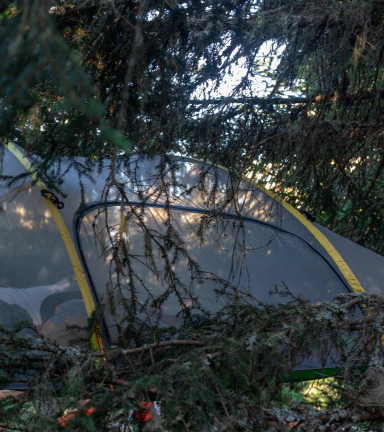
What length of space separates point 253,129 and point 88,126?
1673mm

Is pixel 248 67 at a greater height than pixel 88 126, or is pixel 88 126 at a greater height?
pixel 248 67

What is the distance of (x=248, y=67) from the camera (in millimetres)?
3109

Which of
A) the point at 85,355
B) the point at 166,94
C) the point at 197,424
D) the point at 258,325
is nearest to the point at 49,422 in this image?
the point at 197,424

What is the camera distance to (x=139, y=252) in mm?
3309

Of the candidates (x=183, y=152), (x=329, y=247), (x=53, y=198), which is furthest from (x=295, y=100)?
(x=53, y=198)

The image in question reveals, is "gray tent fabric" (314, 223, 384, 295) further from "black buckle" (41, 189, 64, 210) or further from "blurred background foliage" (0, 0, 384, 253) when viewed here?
"black buckle" (41, 189, 64, 210)

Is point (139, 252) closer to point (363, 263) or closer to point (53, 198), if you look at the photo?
point (53, 198)

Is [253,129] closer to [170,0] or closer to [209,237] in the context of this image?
[209,237]

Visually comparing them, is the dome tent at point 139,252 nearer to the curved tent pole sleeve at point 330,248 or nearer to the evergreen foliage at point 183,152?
the curved tent pole sleeve at point 330,248

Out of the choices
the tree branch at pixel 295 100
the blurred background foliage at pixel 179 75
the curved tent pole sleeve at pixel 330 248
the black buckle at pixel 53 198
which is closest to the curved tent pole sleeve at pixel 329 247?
the curved tent pole sleeve at pixel 330 248

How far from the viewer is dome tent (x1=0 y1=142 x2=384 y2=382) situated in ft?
8.59

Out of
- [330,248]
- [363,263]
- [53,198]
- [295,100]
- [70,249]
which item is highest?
[295,100]

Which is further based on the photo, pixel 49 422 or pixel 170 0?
pixel 170 0

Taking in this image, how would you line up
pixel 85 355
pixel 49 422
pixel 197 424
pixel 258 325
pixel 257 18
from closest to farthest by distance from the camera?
pixel 49 422
pixel 197 424
pixel 85 355
pixel 258 325
pixel 257 18
